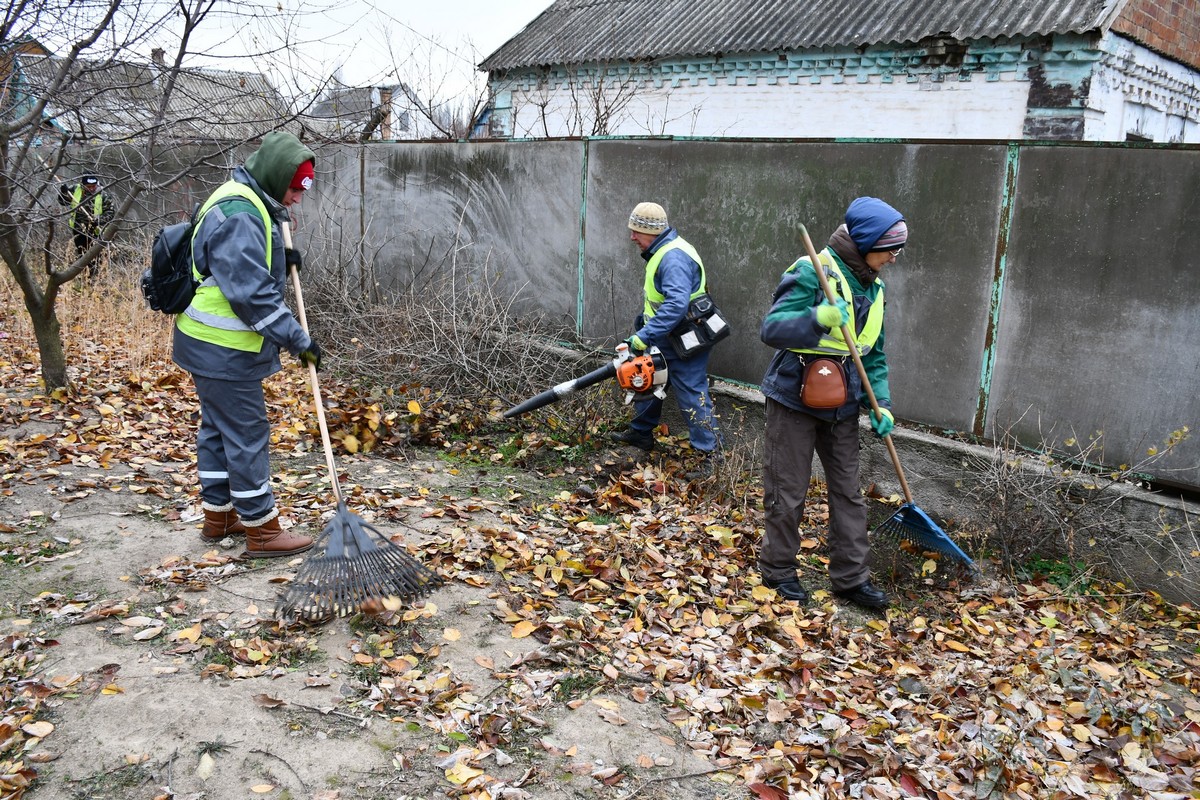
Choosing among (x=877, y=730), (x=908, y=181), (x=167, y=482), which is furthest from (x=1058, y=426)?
(x=167, y=482)

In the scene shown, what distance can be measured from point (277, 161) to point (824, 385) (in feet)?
9.03

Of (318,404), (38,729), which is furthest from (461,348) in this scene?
(38,729)

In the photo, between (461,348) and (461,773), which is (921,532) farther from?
(461,348)

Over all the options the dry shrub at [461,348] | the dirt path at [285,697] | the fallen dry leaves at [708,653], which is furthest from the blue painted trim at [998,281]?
the dirt path at [285,697]

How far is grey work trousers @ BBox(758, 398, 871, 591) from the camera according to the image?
4.40 m

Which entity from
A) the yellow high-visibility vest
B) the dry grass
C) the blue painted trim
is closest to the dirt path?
the yellow high-visibility vest

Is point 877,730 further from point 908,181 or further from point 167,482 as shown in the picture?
point 167,482

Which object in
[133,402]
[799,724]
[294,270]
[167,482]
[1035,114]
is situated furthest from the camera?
[1035,114]

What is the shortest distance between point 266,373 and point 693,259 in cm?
284

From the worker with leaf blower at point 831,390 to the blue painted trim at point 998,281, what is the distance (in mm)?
972

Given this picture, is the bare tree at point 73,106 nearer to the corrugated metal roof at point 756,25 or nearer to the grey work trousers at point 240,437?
the grey work trousers at point 240,437

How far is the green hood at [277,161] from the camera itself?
4.16 metres

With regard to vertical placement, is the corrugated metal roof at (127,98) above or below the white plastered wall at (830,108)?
below

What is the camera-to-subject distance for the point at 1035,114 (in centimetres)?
1086
